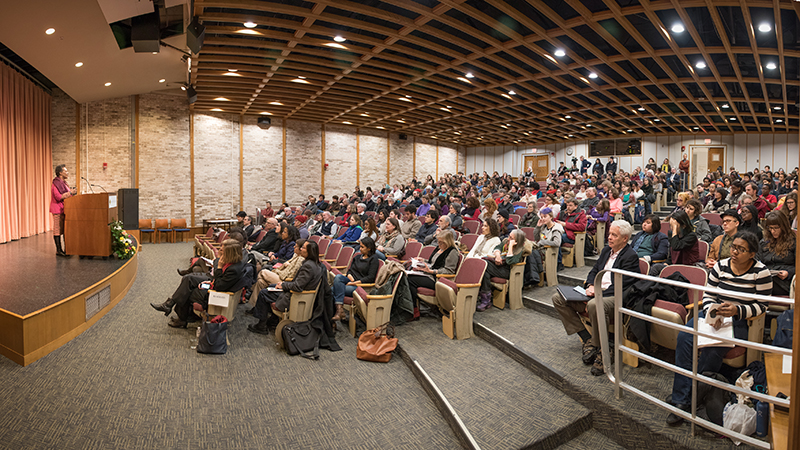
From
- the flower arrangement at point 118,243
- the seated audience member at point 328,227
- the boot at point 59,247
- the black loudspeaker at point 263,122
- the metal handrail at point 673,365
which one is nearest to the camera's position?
the metal handrail at point 673,365

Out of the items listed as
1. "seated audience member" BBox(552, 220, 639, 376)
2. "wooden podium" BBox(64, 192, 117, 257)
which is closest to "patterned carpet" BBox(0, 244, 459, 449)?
"seated audience member" BBox(552, 220, 639, 376)

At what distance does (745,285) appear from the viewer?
2.59 metres

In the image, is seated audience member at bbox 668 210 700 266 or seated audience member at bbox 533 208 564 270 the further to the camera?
seated audience member at bbox 533 208 564 270

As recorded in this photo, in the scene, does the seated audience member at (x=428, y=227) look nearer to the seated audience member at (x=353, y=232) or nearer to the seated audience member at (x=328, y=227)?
the seated audience member at (x=353, y=232)

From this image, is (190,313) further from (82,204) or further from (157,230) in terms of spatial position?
(157,230)

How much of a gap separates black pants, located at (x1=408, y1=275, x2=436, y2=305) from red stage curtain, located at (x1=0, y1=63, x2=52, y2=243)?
889 cm

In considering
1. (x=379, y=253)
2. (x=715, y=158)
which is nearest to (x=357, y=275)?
(x=379, y=253)

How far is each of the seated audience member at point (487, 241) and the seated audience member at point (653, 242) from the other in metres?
1.56

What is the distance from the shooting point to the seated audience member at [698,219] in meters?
4.74

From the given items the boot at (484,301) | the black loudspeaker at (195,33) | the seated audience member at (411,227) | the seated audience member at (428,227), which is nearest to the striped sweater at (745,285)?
the boot at (484,301)

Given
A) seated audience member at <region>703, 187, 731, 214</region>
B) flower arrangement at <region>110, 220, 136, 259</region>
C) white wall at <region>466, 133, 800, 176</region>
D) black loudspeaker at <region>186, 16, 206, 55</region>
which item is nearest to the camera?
black loudspeaker at <region>186, 16, 206, 55</region>

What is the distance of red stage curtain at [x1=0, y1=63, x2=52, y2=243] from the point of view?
816cm

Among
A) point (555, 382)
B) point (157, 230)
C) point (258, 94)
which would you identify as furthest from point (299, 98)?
point (555, 382)

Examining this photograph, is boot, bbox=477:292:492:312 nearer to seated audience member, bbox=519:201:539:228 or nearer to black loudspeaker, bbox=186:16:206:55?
seated audience member, bbox=519:201:539:228
